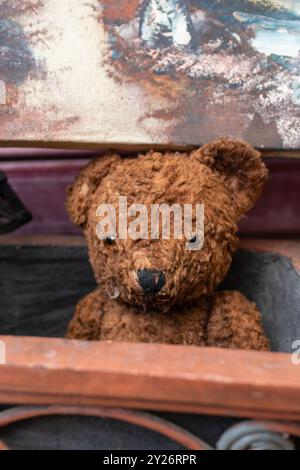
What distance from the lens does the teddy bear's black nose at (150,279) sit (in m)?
→ 0.60

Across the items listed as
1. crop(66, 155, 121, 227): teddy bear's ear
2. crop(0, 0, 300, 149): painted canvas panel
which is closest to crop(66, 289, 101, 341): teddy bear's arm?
crop(66, 155, 121, 227): teddy bear's ear

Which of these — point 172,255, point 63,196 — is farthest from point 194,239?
point 63,196

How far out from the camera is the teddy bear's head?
617 millimetres

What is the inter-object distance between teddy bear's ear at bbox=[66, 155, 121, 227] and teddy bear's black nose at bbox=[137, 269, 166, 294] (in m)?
0.17

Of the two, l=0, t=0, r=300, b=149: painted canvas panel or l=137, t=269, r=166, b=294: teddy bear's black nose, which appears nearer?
l=137, t=269, r=166, b=294: teddy bear's black nose

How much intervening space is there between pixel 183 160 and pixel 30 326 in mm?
419

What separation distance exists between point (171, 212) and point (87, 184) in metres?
0.16

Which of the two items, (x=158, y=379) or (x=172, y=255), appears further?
(x=172, y=255)

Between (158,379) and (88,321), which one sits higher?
(158,379)

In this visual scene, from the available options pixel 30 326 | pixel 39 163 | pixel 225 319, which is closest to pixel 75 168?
pixel 39 163

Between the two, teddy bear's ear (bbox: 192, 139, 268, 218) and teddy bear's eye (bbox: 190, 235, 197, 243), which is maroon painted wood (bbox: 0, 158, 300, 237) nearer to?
teddy bear's ear (bbox: 192, 139, 268, 218)

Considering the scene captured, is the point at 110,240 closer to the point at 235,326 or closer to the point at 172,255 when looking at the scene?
the point at 172,255

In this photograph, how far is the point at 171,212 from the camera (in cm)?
63
